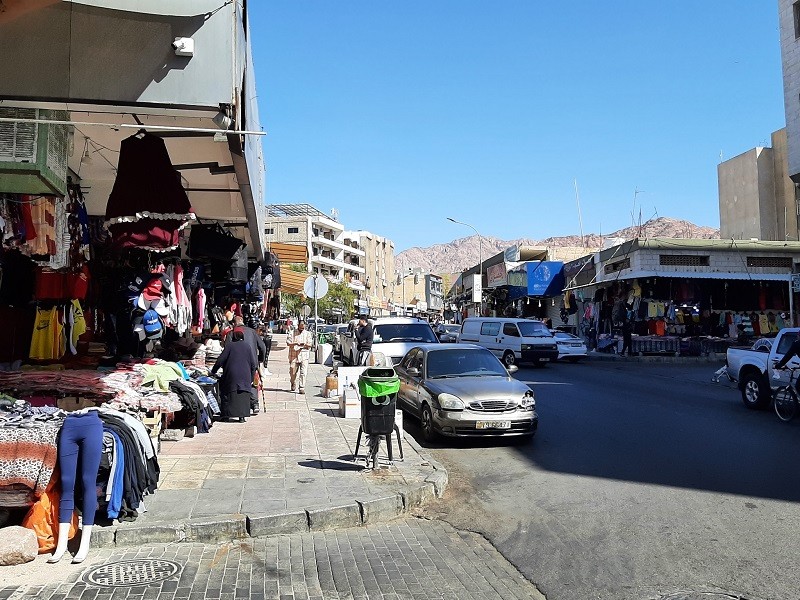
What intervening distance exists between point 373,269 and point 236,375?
120m

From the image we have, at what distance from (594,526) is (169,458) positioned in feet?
17.6

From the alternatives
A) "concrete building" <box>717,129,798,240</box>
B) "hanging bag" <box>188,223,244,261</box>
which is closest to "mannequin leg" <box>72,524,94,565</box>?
"hanging bag" <box>188,223,244,261</box>

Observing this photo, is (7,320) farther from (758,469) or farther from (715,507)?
(758,469)

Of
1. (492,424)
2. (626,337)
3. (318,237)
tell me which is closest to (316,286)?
(492,424)

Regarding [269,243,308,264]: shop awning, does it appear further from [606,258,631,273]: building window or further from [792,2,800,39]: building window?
[792,2,800,39]: building window

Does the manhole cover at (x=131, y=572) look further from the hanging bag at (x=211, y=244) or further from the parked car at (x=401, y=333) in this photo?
the parked car at (x=401, y=333)

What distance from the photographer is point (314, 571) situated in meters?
5.51

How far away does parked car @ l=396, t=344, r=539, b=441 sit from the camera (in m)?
10.6

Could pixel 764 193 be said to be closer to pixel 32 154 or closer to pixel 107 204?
pixel 107 204

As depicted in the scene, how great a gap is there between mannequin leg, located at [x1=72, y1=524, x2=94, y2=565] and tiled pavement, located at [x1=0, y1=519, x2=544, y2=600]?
0.07m

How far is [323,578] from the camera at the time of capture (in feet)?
17.5

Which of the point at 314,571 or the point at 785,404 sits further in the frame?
the point at 785,404

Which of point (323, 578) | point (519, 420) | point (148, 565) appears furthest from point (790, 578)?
point (519, 420)

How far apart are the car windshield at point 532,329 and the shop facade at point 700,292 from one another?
20.7 feet
